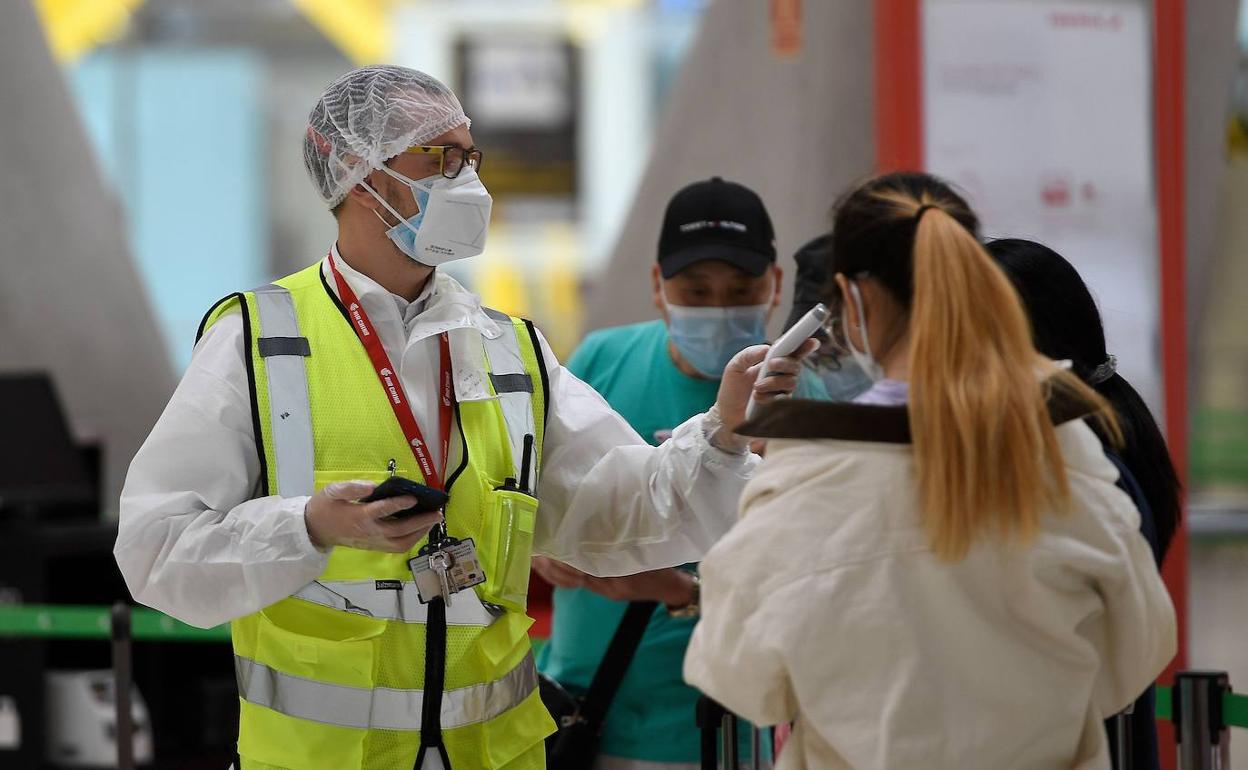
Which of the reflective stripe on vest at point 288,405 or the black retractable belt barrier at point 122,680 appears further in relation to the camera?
the black retractable belt barrier at point 122,680

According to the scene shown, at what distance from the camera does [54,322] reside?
19.0 ft

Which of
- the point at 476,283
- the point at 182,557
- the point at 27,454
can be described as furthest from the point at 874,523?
the point at 476,283

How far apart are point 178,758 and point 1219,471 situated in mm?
4850

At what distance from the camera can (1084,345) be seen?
2102mm

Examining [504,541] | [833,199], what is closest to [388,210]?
[504,541]

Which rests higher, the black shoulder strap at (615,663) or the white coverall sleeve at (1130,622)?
the white coverall sleeve at (1130,622)

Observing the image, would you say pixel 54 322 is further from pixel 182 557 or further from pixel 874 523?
pixel 874 523

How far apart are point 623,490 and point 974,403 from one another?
81cm

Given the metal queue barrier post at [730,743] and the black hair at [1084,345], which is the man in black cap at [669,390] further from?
the black hair at [1084,345]

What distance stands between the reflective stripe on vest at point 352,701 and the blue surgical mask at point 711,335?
963 millimetres

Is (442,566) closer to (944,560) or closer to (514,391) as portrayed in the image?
(514,391)

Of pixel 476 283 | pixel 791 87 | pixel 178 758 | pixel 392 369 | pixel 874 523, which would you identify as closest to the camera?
pixel 874 523

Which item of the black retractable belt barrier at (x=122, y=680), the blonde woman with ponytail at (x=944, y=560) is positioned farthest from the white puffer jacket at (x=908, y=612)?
the black retractable belt barrier at (x=122, y=680)

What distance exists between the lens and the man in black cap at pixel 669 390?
2680 millimetres
